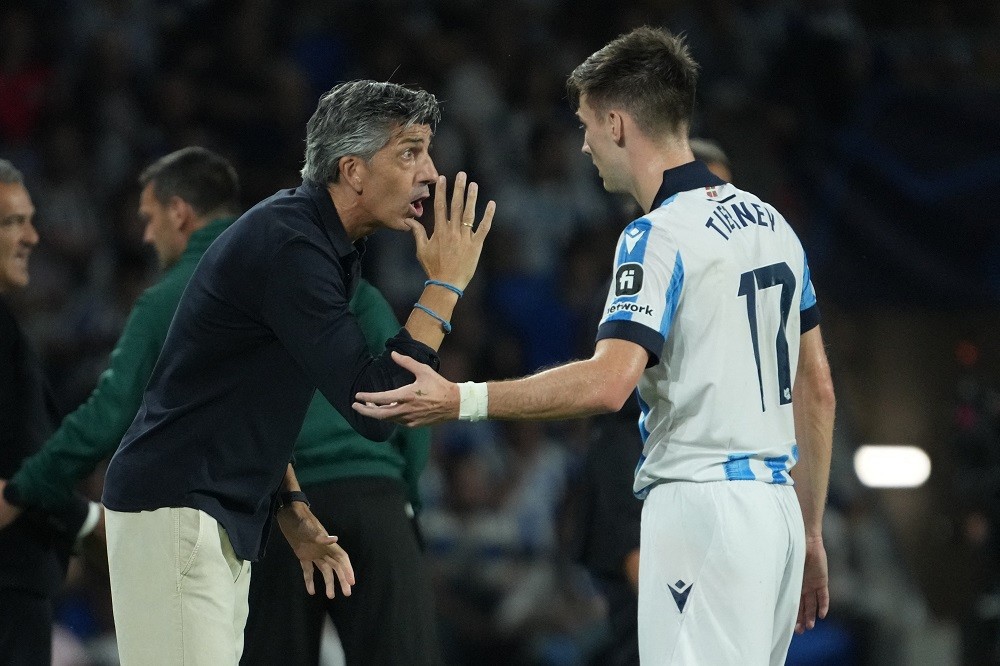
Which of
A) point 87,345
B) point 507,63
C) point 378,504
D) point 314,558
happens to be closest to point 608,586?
point 378,504

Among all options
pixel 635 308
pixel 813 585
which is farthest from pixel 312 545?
pixel 813 585

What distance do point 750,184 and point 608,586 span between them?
469 centimetres

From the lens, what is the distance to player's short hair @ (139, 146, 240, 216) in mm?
4750

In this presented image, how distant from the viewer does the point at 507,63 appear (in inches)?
365

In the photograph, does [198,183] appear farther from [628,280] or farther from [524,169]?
[524,169]

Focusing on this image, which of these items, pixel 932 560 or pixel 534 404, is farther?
pixel 932 560

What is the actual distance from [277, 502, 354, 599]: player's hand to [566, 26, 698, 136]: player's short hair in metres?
1.28

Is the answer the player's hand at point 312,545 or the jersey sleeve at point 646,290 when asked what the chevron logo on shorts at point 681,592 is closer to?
the jersey sleeve at point 646,290

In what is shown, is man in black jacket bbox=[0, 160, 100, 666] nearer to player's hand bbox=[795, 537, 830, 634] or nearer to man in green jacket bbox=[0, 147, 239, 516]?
man in green jacket bbox=[0, 147, 239, 516]

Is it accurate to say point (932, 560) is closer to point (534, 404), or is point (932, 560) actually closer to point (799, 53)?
point (799, 53)

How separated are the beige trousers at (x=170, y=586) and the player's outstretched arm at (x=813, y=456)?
145cm

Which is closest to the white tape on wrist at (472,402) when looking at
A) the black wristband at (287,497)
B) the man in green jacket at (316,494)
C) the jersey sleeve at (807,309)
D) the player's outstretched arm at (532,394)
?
the player's outstretched arm at (532,394)

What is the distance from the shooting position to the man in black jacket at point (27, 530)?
4281 millimetres

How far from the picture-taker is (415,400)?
111 inches
